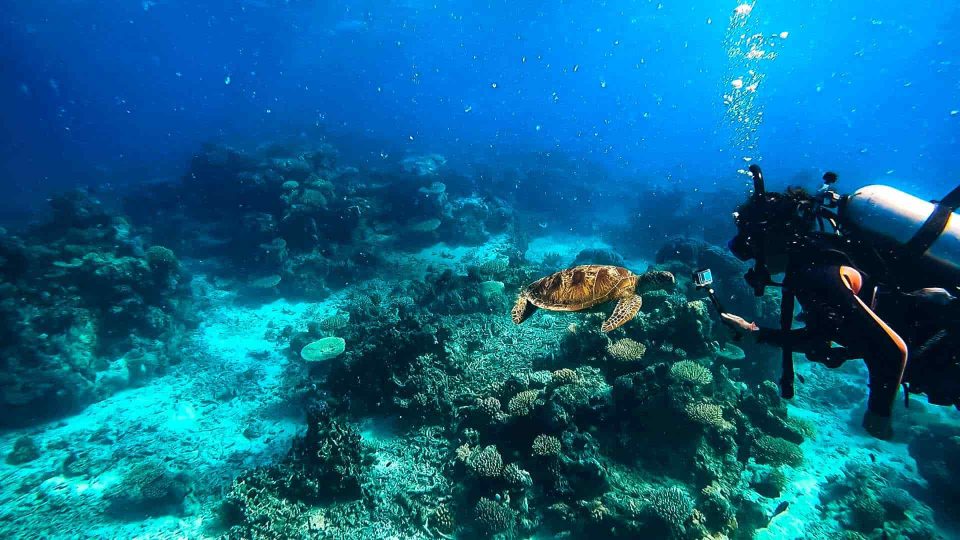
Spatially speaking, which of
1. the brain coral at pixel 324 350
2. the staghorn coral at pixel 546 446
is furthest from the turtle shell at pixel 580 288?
the brain coral at pixel 324 350

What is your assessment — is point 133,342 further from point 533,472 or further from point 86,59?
point 86,59

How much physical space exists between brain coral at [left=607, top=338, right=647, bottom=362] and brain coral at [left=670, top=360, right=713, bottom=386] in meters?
0.63

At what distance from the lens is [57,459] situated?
8.13m

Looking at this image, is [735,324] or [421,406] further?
[421,406]

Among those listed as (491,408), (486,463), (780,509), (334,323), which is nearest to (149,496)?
(334,323)

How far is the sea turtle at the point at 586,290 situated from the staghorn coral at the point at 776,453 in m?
4.30

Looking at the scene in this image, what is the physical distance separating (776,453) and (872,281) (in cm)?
605

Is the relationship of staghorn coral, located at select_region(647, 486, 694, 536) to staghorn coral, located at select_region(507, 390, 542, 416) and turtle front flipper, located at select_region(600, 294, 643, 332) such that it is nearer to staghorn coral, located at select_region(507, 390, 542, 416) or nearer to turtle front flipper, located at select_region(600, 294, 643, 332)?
staghorn coral, located at select_region(507, 390, 542, 416)

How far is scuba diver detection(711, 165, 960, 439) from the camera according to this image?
9.34 feet

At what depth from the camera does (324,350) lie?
9.09 m

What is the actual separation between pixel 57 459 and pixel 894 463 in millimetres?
18887

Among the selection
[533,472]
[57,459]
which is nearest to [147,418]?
[57,459]

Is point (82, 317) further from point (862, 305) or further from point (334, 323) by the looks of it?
point (862, 305)

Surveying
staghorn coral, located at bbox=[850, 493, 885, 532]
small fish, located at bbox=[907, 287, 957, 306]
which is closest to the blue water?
staghorn coral, located at bbox=[850, 493, 885, 532]
